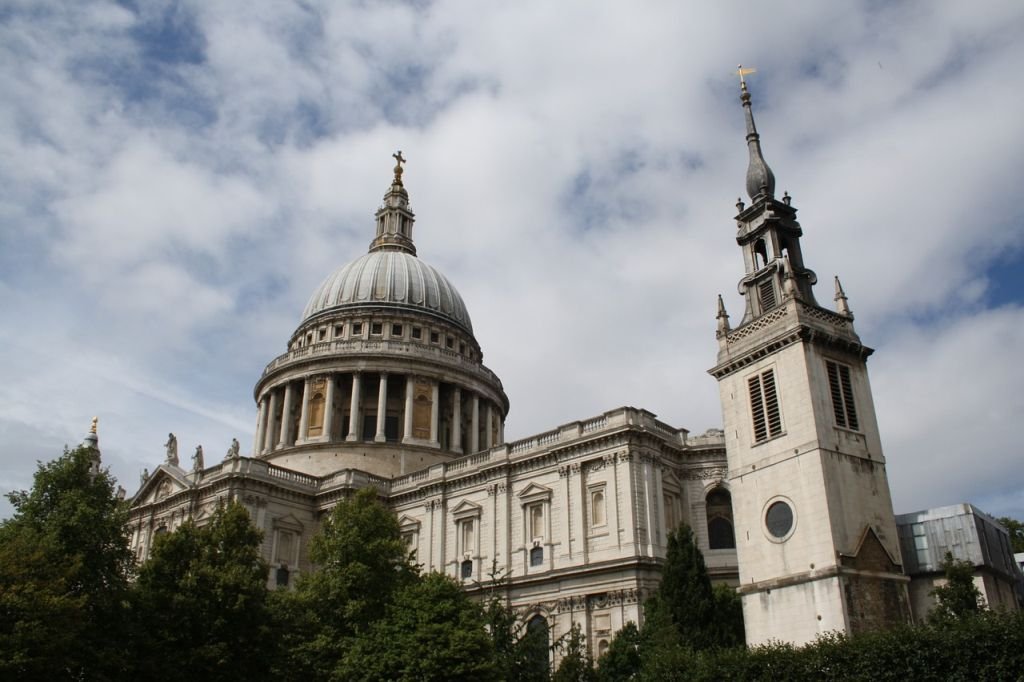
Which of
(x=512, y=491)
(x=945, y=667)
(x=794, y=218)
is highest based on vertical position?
(x=794, y=218)

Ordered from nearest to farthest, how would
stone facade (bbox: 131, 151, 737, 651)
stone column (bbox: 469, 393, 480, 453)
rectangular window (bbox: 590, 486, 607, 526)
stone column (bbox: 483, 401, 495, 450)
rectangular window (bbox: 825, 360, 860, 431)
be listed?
rectangular window (bbox: 825, 360, 860, 431) < stone facade (bbox: 131, 151, 737, 651) < rectangular window (bbox: 590, 486, 607, 526) < stone column (bbox: 469, 393, 480, 453) < stone column (bbox: 483, 401, 495, 450)

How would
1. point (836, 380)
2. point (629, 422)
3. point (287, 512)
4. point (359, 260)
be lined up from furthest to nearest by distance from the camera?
point (359, 260) → point (287, 512) → point (629, 422) → point (836, 380)

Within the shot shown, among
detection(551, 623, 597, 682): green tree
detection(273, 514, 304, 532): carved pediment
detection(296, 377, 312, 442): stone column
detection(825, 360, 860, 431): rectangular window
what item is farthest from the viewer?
detection(296, 377, 312, 442): stone column

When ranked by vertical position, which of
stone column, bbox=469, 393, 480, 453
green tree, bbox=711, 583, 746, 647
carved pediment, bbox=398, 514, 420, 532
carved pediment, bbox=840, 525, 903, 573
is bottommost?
green tree, bbox=711, 583, 746, 647

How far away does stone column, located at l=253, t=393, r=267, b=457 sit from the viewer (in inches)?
2813

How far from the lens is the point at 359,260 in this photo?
81.1 meters

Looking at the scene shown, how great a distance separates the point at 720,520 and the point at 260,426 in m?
39.8

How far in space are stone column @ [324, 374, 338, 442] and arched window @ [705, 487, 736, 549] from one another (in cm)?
2952

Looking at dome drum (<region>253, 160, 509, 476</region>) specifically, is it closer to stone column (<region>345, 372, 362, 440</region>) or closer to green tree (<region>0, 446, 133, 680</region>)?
stone column (<region>345, 372, 362, 440</region>)

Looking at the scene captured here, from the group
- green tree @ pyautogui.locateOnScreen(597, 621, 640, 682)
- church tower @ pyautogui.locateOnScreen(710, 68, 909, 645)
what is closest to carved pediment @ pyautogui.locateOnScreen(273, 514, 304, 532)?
green tree @ pyautogui.locateOnScreen(597, 621, 640, 682)

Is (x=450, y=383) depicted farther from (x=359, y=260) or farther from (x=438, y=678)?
(x=438, y=678)

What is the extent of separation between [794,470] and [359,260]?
5535 centimetres

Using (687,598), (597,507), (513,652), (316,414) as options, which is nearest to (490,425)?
(316,414)

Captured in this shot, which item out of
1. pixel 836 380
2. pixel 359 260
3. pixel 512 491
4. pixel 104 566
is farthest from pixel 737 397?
pixel 359 260
